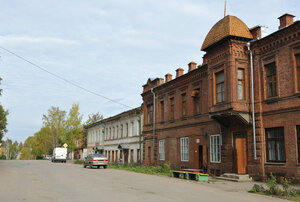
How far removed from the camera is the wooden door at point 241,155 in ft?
64.4

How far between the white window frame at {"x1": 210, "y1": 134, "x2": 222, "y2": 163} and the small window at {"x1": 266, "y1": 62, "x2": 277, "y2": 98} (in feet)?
16.7

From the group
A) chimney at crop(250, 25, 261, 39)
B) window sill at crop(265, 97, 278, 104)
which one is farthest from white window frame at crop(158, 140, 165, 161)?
chimney at crop(250, 25, 261, 39)

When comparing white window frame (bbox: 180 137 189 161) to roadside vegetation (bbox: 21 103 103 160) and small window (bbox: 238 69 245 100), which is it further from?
roadside vegetation (bbox: 21 103 103 160)

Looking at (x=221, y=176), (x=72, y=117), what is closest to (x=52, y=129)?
(x=72, y=117)

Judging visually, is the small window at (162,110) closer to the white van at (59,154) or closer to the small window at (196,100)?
the small window at (196,100)

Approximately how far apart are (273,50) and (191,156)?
1122cm

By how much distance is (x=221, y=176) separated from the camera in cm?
2048

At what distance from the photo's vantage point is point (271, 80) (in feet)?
61.1

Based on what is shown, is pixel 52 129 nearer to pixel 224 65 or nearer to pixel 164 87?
pixel 164 87

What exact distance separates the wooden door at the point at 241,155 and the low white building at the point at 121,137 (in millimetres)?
17729

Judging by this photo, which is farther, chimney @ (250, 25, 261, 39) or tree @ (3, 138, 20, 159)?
tree @ (3, 138, 20, 159)

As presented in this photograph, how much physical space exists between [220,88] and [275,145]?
17.7 feet

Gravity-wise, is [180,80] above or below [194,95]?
above

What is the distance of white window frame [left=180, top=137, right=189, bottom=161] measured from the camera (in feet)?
87.4
